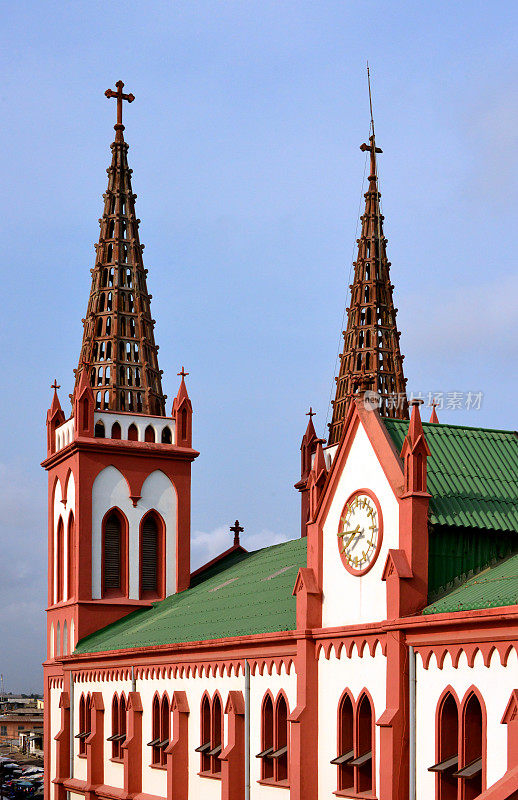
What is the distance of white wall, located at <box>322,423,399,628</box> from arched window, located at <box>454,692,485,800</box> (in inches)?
175

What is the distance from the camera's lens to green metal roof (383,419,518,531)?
34.1 metres

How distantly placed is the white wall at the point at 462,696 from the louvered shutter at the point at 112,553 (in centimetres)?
3053

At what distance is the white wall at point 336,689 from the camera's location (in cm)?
3331

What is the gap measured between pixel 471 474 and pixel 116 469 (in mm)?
27843

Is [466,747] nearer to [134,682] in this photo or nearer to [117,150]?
[134,682]

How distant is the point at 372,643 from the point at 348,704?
241 cm

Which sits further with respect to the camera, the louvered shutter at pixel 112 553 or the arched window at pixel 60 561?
the arched window at pixel 60 561

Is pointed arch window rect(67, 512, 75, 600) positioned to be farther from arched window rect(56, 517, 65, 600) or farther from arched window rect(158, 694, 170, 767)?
arched window rect(158, 694, 170, 767)

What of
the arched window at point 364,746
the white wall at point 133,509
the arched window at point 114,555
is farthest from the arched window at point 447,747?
the arched window at point 114,555

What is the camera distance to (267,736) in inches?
1582

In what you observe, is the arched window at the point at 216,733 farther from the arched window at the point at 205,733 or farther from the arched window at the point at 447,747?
the arched window at the point at 447,747

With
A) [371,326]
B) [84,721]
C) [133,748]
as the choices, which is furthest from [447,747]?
[371,326]

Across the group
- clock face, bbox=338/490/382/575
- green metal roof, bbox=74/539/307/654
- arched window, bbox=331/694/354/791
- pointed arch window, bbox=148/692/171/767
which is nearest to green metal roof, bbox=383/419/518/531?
clock face, bbox=338/490/382/575

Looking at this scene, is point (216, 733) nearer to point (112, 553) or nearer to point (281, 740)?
point (281, 740)
